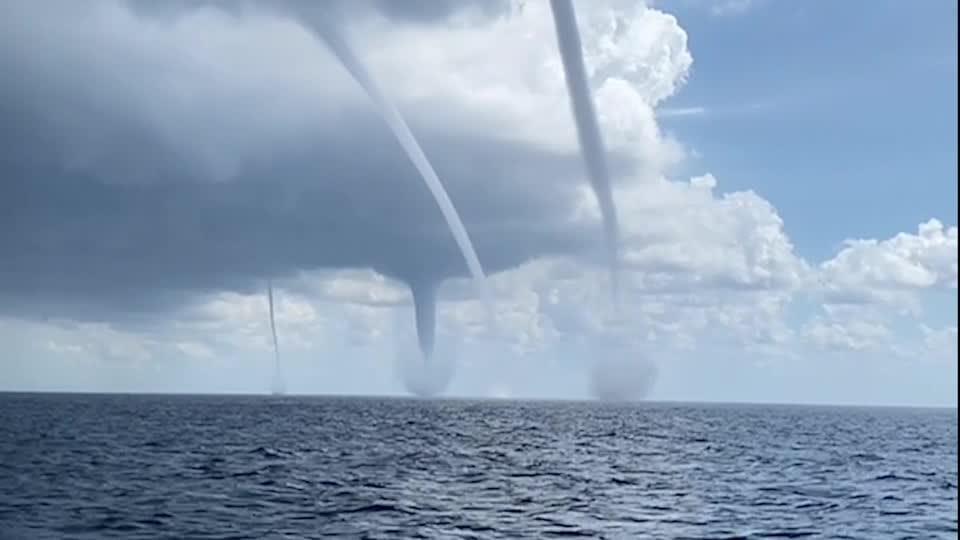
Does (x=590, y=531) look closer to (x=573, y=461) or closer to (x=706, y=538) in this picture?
(x=706, y=538)

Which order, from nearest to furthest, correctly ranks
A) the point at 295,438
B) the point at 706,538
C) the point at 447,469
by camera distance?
the point at 706,538, the point at 447,469, the point at 295,438

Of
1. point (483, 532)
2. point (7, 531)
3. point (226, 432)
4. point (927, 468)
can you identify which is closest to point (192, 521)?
point (7, 531)

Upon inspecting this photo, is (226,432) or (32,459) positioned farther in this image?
(226,432)

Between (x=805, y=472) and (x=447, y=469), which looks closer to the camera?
(x=447, y=469)

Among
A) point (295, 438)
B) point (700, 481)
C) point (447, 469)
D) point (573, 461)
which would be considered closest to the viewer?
point (700, 481)

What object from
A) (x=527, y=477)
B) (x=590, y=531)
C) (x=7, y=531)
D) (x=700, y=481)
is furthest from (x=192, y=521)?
(x=700, y=481)

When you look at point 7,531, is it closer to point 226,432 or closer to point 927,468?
point 927,468

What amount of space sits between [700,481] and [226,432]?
53424 millimetres

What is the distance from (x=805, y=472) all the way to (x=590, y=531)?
1165 inches

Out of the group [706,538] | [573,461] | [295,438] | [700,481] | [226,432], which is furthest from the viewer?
[226,432]

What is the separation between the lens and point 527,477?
49156 mm

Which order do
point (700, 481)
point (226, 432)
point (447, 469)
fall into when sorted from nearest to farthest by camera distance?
1. point (700, 481)
2. point (447, 469)
3. point (226, 432)

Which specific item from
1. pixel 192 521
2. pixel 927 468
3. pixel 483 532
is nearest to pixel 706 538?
pixel 483 532

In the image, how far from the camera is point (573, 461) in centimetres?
6175
